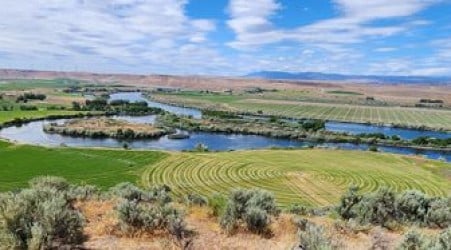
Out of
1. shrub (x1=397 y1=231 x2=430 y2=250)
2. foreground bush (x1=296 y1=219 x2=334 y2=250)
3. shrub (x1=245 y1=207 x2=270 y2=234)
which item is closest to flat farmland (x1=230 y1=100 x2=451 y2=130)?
shrub (x1=245 y1=207 x2=270 y2=234)

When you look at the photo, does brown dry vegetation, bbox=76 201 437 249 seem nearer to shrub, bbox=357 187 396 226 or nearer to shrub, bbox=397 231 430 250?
shrub, bbox=397 231 430 250

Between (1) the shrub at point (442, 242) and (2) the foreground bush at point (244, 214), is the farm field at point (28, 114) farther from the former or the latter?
(1) the shrub at point (442, 242)

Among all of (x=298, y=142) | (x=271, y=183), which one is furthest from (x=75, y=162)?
(x=298, y=142)

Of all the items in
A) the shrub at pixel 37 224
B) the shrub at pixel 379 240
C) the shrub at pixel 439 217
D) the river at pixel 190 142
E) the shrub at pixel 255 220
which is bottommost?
the river at pixel 190 142

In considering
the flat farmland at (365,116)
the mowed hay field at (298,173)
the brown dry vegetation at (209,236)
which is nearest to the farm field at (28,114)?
the mowed hay field at (298,173)

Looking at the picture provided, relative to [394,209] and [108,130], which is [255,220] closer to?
[394,209]

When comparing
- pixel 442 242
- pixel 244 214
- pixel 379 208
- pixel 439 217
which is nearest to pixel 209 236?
pixel 244 214
